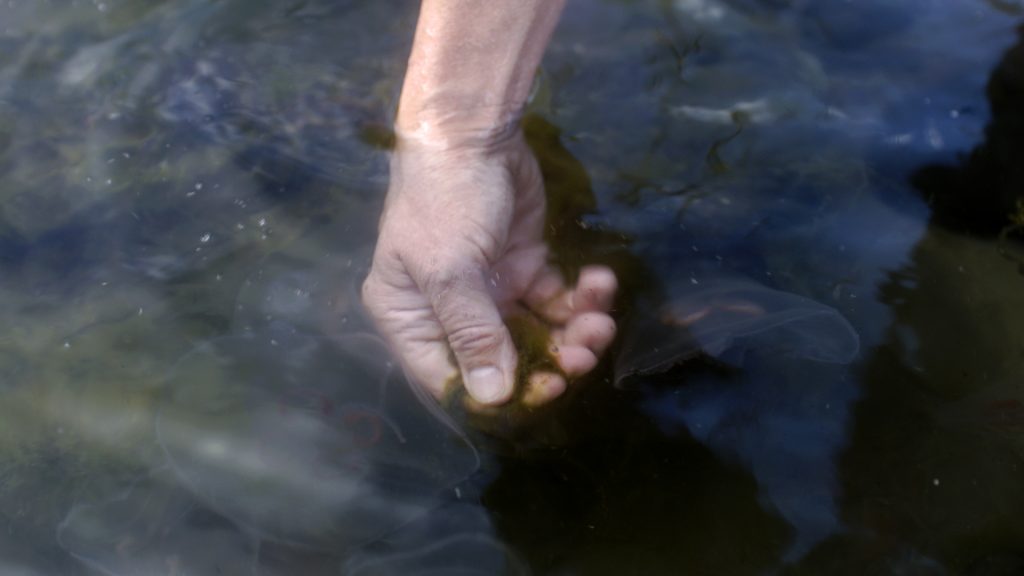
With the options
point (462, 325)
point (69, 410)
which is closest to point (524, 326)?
point (462, 325)

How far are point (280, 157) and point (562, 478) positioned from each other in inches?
39.4

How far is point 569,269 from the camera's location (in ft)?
5.53

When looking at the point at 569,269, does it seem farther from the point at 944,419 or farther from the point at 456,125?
the point at 944,419

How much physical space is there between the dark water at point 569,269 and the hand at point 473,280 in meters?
0.06

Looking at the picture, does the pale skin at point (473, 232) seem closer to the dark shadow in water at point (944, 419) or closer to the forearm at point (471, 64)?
the forearm at point (471, 64)

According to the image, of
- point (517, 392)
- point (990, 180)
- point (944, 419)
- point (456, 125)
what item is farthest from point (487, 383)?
point (990, 180)

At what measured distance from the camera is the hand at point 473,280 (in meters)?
1.47

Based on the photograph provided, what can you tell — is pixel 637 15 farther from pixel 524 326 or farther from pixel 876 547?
pixel 876 547

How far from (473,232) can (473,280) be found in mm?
126

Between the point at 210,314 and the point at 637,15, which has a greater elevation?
the point at 637,15

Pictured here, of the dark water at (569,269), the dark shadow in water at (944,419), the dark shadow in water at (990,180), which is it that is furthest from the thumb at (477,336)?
the dark shadow in water at (990,180)

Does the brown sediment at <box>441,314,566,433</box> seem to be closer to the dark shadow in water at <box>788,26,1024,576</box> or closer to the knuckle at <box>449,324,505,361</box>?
the knuckle at <box>449,324,505,361</box>

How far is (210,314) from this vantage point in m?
1.69

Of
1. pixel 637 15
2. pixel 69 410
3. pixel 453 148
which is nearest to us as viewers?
pixel 69 410
